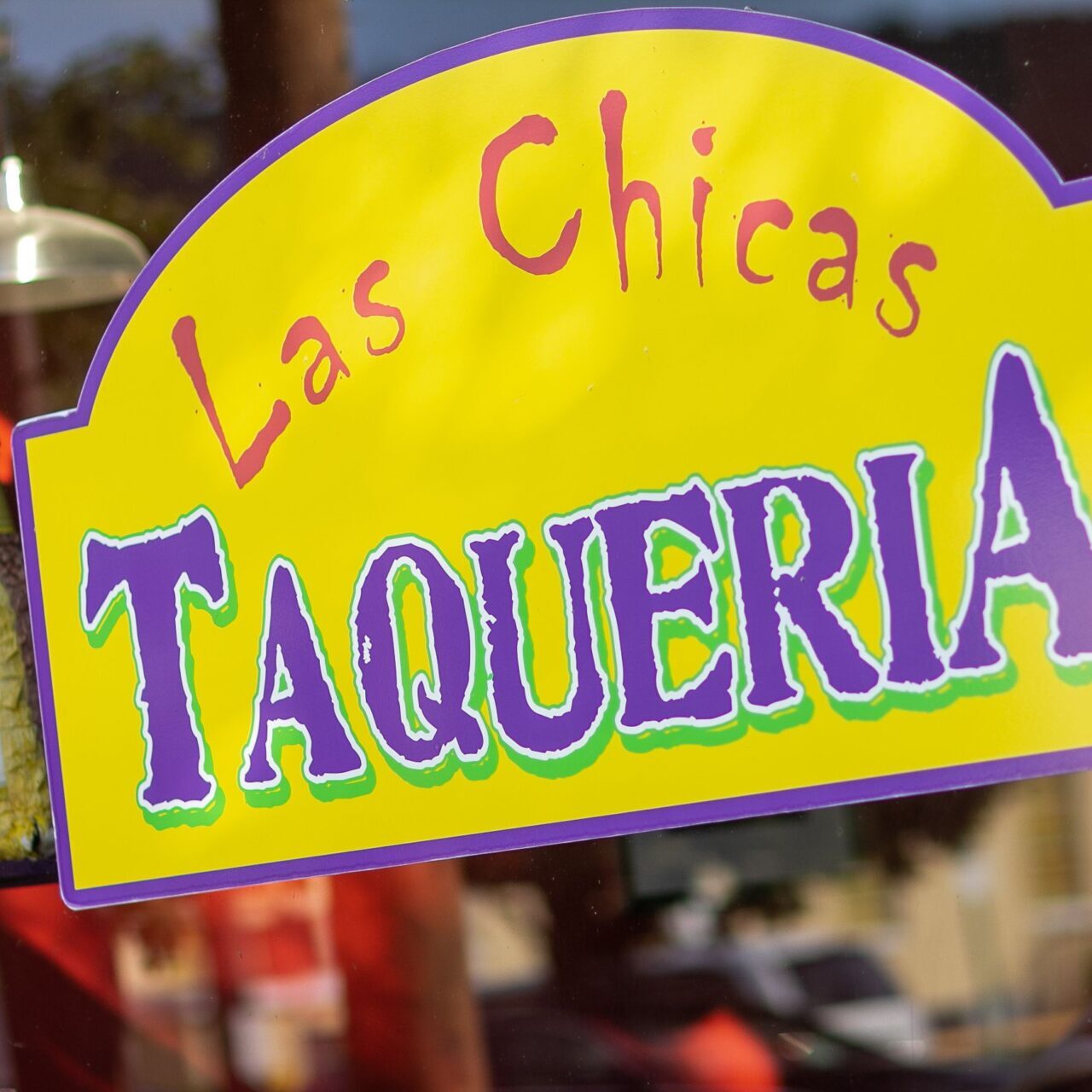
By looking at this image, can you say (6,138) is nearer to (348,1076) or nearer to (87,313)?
(87,313)

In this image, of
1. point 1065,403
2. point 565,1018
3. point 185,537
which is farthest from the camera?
point 185,537

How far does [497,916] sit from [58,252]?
1090 millimetres

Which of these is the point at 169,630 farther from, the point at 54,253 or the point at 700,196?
the point at 700,196

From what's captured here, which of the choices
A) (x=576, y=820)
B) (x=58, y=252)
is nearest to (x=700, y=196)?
(x=576, y=820)

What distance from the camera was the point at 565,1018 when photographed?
6.16ft

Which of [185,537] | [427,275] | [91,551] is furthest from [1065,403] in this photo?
[91,551]

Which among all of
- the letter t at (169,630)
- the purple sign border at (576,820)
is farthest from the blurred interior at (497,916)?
the letter t at (169,630)

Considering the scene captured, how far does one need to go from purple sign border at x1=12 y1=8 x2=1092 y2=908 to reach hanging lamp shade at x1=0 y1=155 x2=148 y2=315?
0.04m

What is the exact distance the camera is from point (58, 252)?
6.70ft

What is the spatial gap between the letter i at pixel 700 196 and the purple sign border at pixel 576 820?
0.13 m

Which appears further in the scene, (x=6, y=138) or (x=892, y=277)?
(x=6, y=138)

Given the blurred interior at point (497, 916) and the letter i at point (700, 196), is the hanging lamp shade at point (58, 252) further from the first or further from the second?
the letter i at point (700, 196)

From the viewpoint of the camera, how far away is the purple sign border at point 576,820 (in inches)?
67.7

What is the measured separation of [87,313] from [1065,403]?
4.30 feet
